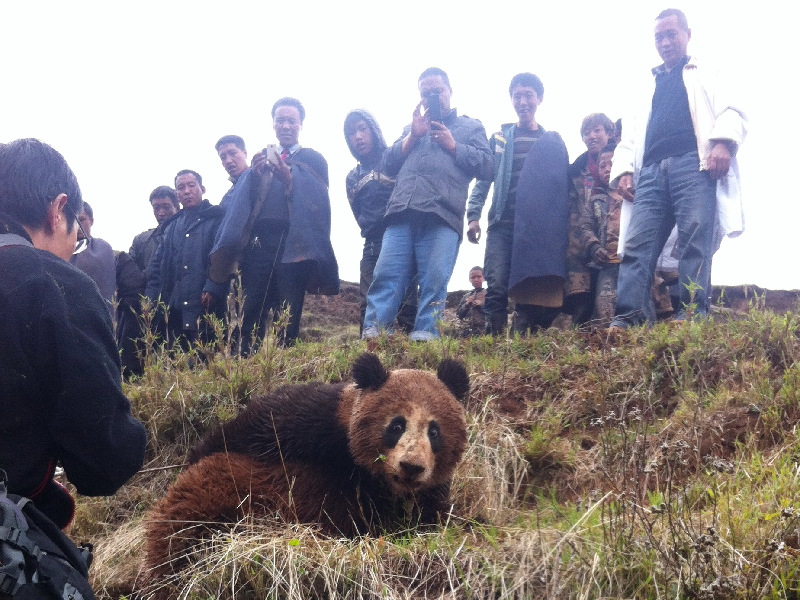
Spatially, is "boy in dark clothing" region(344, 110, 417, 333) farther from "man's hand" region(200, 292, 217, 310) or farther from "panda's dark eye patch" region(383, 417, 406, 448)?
"panda's dark eye patch" region(383, 417, 406, 448)

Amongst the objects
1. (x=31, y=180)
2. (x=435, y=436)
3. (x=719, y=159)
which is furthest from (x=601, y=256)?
(x=31, y=180)

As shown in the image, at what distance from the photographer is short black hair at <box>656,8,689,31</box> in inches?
246

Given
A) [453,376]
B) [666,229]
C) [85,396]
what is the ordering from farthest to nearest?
1. [666,229]
2. [453,376]
3. [85,396]

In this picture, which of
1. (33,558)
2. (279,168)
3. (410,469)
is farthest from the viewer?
(279,168)

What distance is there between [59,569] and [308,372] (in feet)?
9.93

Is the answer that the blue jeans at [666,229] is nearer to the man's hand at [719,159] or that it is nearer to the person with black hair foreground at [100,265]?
the man's hand at [719,159]

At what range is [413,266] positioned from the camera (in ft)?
21.0

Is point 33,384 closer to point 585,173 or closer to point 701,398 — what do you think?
point 701,398

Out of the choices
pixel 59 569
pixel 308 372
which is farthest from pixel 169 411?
pixel 59 569

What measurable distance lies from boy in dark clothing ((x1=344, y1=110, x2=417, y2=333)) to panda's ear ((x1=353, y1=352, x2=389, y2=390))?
12.3 feet

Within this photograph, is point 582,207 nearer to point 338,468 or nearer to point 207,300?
point 207,300

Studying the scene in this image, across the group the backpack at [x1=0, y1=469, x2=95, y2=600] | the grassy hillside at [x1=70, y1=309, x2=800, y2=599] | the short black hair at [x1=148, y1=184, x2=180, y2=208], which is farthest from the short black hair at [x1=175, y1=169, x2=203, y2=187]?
the backpack at [x1=0, y1=469, x2=95, y2=600]

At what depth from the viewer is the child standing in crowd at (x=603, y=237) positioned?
6.54m

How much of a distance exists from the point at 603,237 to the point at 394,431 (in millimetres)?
4338
